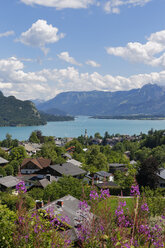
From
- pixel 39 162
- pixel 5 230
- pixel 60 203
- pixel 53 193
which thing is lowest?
pixel 39 162

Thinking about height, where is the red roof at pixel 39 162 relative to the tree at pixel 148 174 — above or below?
below

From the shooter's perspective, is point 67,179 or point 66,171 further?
point 66,171

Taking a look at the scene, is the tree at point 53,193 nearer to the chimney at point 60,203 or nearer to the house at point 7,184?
the chimney at point 60,203

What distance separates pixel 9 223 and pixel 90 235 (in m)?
2.61

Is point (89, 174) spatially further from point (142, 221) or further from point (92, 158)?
point (142, 221)

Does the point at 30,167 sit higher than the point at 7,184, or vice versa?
the point at 7,184

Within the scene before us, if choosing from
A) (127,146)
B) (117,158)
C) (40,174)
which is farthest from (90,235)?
(127,146)

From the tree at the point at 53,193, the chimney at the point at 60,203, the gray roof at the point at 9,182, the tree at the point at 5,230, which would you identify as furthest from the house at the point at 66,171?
the tree at the point at 5,230

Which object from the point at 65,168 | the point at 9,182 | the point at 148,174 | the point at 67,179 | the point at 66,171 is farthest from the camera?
the point at 65,168

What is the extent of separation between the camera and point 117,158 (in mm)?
74875

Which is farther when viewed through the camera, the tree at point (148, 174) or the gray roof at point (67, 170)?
the gray roof at point (67, 170)

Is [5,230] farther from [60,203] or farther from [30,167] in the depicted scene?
[30,167]

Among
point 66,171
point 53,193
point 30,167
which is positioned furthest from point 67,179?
point 30,167

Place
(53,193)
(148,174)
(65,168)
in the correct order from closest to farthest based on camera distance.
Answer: (53,193)
(148,174)
(65,168)
